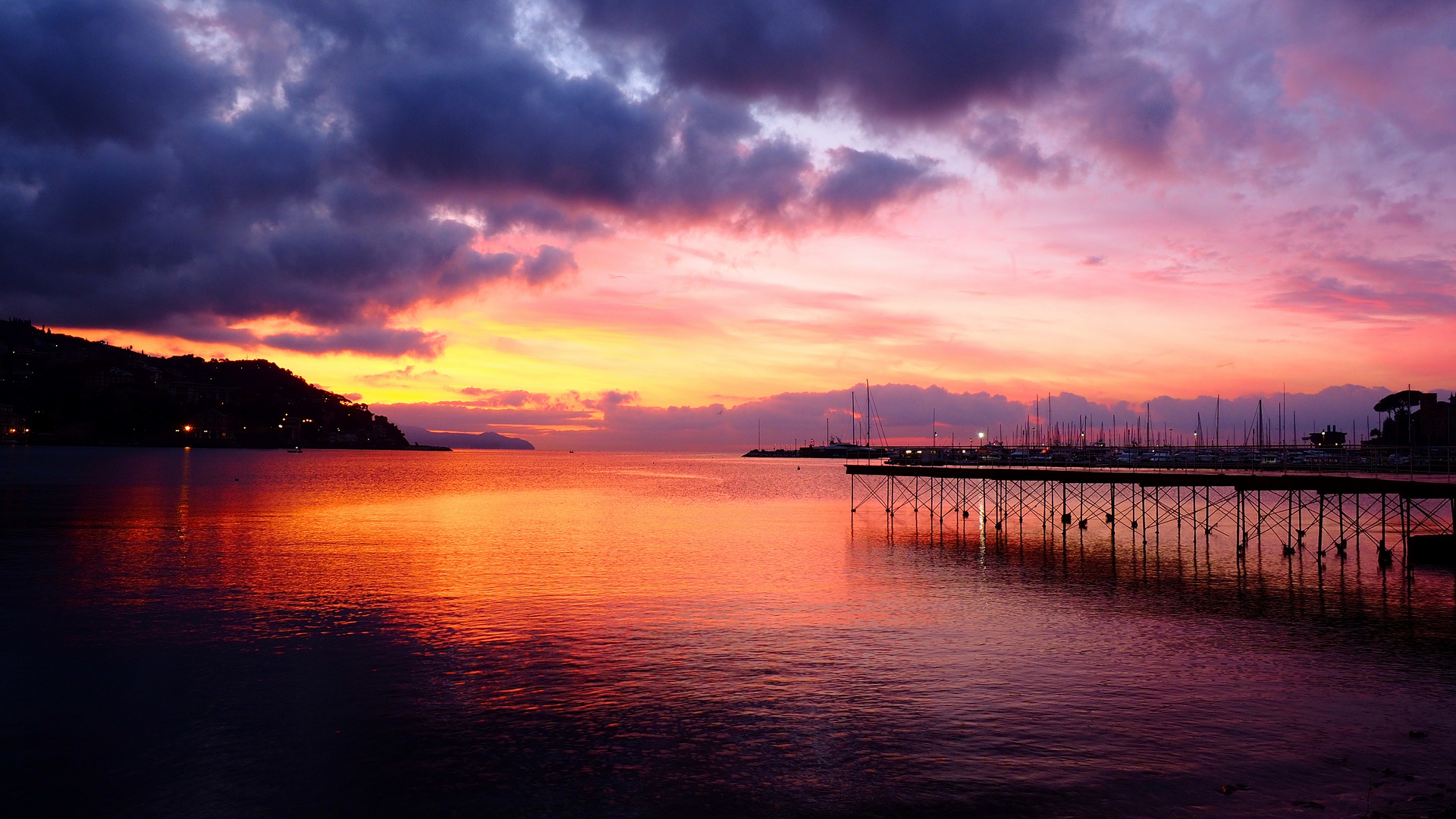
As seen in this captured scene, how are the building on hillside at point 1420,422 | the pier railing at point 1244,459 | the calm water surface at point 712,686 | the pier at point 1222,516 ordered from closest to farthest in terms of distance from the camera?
the calm water surface at point 712,686
the pier at point 1222,516
the pier railing at point 1244,459
the building on hillside at point 1420,422

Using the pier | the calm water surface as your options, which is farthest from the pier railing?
the calm water surface

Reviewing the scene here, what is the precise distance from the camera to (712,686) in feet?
62.6

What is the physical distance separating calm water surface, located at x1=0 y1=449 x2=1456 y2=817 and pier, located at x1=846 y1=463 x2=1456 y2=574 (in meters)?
4.16

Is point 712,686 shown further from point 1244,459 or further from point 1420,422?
point 1420,422

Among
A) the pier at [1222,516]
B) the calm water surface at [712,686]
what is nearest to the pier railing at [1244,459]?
the pier at [1222,516]

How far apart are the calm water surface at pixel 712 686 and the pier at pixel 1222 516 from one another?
416 cm

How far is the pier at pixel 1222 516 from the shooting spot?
4181 centimetres

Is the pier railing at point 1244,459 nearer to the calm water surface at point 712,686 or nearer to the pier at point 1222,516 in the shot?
the pier at point 1222,516

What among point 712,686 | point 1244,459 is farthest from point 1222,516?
point 712,686

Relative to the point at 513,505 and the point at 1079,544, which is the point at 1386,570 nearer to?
the point at 1079,544

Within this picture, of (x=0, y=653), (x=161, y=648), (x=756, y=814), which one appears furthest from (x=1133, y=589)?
(x=0, y=653)

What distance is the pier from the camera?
41.8 meters

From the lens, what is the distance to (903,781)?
13711 mm

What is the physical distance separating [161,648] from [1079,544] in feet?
157
